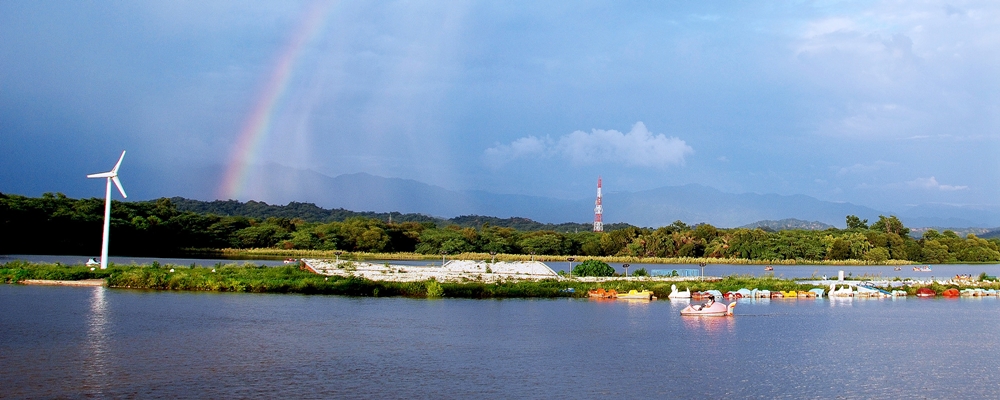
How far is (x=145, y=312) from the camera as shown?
109ft

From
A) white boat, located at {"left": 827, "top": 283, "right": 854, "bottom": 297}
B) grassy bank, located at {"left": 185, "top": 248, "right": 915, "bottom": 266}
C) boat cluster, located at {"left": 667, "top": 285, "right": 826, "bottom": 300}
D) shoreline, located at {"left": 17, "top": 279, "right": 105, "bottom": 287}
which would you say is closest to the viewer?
shoreline, located at {"left": 17, "top": 279, "right": 105, "bottom": 287}

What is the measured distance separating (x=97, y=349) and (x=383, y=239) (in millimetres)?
79995

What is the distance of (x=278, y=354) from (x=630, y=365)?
10681 mm

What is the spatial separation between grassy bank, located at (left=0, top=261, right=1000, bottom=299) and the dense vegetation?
3881 cm

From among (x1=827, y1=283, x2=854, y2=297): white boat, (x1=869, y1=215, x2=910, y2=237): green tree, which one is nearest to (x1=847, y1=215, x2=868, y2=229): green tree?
(x1=869, y1=215, x2=910, y2=237): green tree

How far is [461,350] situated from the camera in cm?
2603

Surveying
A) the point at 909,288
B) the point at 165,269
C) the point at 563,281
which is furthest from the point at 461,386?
the point at 909,288

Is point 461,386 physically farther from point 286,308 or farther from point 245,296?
point 245,296

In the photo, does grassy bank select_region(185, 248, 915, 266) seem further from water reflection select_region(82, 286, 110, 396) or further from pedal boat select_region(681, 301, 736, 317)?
water reflection select_region(82, 286, 110, 396)

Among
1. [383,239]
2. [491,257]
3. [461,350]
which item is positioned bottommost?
[461,350]

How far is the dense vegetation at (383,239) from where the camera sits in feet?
270

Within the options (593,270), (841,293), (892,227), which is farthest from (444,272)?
(892,227)

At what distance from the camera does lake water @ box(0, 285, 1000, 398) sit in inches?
809

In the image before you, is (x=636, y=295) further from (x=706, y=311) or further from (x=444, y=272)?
(x=444, y=272)
